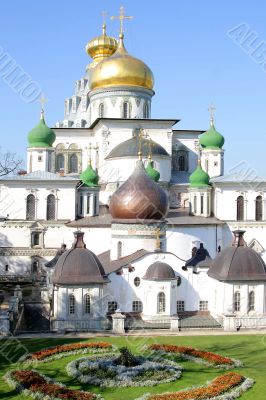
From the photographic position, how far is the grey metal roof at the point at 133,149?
3378 cm

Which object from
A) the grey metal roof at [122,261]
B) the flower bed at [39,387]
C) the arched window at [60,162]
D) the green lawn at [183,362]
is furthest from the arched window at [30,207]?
the flower bed at [39,387]

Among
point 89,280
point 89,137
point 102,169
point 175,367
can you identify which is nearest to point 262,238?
point 102,169

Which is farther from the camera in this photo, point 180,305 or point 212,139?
point 212,139

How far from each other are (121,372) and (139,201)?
411 inches

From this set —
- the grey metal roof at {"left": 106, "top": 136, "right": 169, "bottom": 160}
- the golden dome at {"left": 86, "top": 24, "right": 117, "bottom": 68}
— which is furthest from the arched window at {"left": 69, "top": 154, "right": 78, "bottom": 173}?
the golden dome at {"left": 86, "top": 24, "right": 117, "bottom": 68}

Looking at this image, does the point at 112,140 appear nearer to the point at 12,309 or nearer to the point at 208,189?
the point at 208,189

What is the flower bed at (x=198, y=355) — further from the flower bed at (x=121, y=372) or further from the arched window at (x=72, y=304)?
the arched window at (x=72, y=304)

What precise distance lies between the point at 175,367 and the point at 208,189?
1874 cm

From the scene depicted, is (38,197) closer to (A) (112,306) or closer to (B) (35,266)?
(B) (35,266)

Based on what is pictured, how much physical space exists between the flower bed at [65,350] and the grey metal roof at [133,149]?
16.6 m

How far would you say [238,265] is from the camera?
22688mm

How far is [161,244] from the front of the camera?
25.1 m

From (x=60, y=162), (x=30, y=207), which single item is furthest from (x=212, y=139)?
(x=30, y=207)

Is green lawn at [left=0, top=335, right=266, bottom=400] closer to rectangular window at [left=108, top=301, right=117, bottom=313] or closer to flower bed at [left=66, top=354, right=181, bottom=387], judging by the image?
flower bed at [left=66, top=354, right=181, bottom=387]
